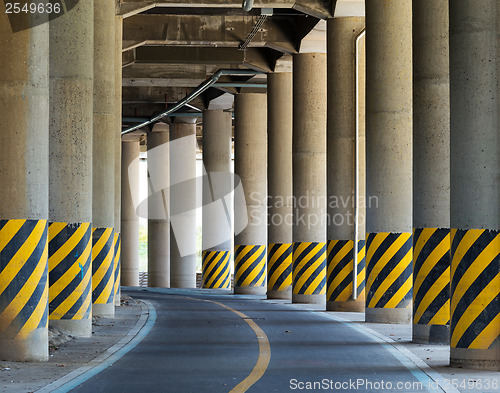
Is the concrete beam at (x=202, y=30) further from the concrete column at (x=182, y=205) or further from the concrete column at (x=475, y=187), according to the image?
the concrete column at (x=475, y=187)

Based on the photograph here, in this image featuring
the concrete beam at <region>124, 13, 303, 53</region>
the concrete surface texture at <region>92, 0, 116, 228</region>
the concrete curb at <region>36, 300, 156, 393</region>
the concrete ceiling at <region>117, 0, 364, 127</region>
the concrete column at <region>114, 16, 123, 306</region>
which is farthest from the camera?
the concrete beam at <region>124, 13, 303, 53</region>

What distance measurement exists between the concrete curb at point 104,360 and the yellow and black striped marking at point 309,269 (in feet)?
27.0

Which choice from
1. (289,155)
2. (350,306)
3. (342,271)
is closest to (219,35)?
(289,155)

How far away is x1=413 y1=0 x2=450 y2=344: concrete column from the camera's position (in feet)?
52.3

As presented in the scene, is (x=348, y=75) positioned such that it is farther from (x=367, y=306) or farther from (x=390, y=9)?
(x=367, y=306)

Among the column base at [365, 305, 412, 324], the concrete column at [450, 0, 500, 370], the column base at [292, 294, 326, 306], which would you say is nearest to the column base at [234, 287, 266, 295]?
the column base at [292, 294, 326, 306]

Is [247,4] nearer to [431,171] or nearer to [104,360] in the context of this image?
[431,171]

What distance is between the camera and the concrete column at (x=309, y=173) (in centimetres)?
2923

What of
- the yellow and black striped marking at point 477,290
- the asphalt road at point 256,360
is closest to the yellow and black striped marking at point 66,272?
the asphalt road at point 256,360

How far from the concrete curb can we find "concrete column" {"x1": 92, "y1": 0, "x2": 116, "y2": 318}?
123cm

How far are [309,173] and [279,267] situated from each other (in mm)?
5003

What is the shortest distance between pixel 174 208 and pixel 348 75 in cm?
2555

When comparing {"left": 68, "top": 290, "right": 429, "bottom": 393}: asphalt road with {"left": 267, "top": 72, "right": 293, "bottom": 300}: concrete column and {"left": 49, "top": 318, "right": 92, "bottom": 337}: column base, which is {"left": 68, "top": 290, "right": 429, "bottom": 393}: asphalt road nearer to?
{"left": 49, "top": 318, "right": 92, "bottom": 337}: column base

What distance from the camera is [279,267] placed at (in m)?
33.2
